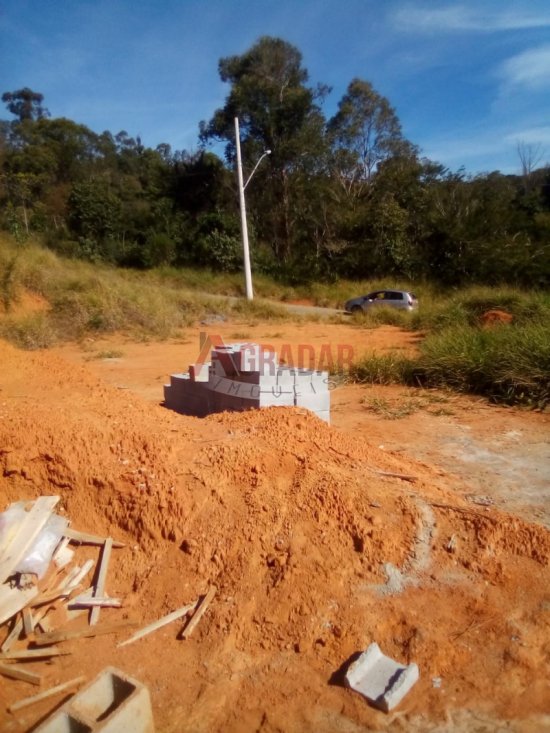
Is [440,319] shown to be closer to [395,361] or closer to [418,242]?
[395,361]

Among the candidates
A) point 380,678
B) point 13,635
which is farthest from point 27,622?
point 380,678

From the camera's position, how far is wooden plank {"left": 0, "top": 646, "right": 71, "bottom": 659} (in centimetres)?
266

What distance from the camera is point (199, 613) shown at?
2916mm

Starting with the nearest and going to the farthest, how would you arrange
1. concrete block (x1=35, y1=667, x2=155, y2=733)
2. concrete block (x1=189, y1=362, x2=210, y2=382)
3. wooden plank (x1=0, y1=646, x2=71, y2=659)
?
concrete block (x1=35, y1=667, x2=155, y2=733)
wooden plank (x1=0, y1=646, x2=71, y2=659)
concrete block (x1=189, y1=362, x2=210, y2=382)

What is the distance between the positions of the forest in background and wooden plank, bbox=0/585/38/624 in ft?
77.4

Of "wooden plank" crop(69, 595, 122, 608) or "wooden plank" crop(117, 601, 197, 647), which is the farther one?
"wooden plank" crop(69, 595, 122, 608)

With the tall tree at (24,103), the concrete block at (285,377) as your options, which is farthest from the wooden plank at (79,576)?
the tall tree at (24,103)

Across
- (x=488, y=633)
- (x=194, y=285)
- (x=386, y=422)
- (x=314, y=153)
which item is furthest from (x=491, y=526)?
(x=314, y=153)

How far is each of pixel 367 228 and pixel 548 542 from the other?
27.0 meters

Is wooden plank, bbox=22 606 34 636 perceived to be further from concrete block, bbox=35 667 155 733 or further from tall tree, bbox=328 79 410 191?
tall tree, bbox=328 79 410 191

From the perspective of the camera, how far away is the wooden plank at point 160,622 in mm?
2820

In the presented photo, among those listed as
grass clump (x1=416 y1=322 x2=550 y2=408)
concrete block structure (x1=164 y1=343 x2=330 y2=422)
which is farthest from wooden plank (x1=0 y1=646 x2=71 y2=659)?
grass clump (x1=416 y1=322 x2=550 y2=408)

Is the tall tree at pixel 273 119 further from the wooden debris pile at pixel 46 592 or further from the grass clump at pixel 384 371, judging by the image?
the wooden debris pile at pixel 46 592

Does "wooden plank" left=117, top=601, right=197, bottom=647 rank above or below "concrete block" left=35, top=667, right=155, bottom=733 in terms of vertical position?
below
